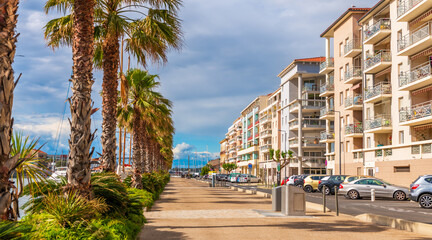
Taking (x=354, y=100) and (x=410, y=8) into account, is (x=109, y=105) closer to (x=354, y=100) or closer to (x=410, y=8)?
(x=410, y=8)

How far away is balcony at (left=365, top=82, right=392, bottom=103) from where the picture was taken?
4109cm

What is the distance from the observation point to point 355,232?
12.1 meters

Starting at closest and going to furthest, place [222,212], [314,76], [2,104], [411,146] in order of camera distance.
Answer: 1. [2,104]
2. [222,212]
3. [411,146]
4. [314,76]

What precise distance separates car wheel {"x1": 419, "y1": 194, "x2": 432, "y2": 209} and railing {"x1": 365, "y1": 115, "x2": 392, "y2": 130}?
18657 mm

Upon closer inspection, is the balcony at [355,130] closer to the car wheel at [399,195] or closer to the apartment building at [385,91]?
the apartment building at [385,91]

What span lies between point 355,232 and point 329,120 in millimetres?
48533

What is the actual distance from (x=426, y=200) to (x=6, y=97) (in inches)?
864

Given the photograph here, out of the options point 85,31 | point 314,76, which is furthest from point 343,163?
point 85,31

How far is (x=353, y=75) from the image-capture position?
158 feet

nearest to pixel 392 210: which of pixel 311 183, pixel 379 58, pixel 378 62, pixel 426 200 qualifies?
pixel 426 200

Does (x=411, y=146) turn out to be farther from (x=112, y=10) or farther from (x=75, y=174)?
(x=75, y=174)

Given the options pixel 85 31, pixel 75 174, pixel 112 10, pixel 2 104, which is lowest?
pixel 75 174

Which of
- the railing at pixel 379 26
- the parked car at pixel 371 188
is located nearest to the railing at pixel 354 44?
the railing at pixel 379 26

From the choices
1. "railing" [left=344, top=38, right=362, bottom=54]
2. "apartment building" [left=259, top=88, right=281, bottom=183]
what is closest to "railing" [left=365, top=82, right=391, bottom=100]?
"railing" [left=344, top=38, right=362, bottom=54]
